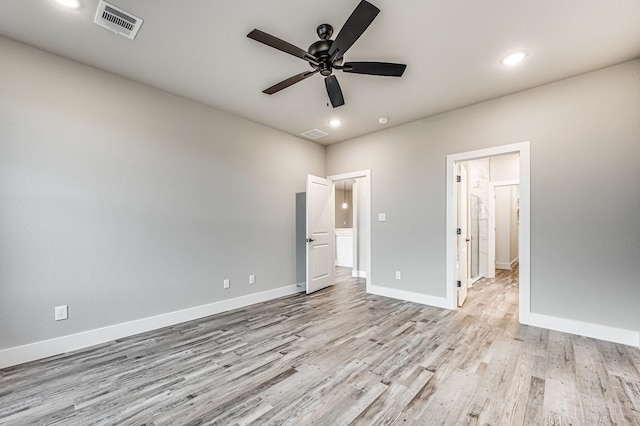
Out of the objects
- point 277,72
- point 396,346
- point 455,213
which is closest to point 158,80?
point 277,72

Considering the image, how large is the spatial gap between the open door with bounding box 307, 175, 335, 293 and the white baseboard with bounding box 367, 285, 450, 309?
92 cm

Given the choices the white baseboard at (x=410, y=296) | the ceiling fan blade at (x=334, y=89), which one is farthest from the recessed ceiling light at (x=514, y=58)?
the white baseboard at (x=410, y=296)

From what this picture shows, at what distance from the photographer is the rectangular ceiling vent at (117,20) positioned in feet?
6.74

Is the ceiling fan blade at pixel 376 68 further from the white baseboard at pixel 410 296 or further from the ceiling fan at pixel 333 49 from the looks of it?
the white baseboard at pixel 410 296

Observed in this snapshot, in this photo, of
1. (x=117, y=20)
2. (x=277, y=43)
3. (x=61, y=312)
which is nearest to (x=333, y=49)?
(x=277, y=43)

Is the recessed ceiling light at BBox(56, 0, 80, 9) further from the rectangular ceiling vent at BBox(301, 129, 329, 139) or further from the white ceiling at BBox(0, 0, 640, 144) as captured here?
the rectangular ceiling vent at BBox(301, 129, 329, 139)

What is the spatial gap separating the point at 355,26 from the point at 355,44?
28.6 inches

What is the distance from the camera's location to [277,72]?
9.53 ft

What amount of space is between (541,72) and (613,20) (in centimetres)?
74

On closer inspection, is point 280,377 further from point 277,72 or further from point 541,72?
point 541,72

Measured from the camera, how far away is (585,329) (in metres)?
2.89

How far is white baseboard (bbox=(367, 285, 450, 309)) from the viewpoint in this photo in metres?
3.91

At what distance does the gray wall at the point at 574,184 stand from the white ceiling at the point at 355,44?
0.27 meters

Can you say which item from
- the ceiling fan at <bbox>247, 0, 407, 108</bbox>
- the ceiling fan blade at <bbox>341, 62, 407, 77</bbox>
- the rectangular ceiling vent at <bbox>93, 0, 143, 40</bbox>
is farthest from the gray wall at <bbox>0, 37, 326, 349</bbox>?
the ceiling fan blade at <bbox>341, 62, 407, 77</bbox>
